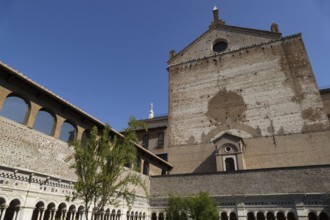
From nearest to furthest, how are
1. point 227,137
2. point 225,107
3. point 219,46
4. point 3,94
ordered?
point 3,94 < point 227,137 < point 225,107 < point 219,46

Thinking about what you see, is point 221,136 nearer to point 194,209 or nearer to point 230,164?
point 230,164

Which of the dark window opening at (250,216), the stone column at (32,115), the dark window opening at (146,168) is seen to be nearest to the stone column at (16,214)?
the stone column at (32,115)

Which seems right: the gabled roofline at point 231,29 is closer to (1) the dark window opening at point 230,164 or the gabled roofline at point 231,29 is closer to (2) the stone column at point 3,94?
(1) the dark window opening at point 230,164

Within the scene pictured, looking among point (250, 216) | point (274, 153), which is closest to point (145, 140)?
point (274, 153)

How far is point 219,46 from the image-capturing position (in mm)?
28656

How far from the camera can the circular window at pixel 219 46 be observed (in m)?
28.2

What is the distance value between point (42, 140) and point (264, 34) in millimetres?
25167

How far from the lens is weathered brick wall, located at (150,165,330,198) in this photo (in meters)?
14.6

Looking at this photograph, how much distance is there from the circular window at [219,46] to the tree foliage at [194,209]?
20.3 metres

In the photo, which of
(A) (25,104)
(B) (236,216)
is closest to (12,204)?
(A) (25,104)

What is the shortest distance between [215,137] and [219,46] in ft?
39.4

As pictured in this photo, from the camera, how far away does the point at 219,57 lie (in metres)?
27.5

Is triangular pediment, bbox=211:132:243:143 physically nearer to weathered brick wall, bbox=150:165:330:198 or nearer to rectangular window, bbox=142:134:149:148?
weathered brick wall, bbox=150:165:330:198

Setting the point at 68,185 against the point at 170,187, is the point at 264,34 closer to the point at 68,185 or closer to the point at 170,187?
the point at 170,187
